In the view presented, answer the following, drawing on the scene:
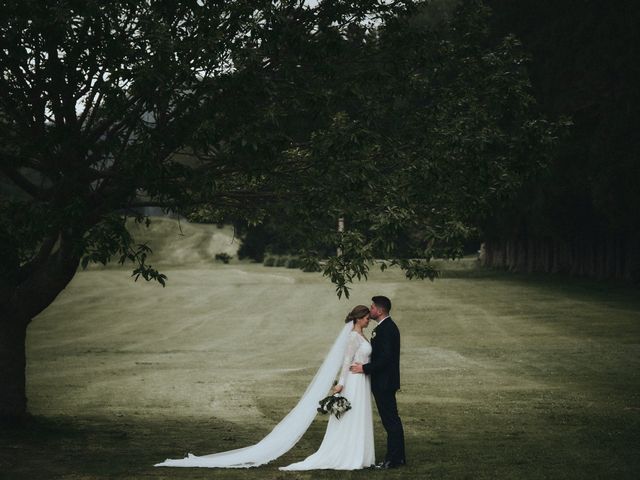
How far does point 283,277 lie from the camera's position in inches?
2518

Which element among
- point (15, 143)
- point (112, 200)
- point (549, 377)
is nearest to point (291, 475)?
point (112, 200)

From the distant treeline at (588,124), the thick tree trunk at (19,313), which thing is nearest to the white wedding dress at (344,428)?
the thick tree trunk at (19,313)

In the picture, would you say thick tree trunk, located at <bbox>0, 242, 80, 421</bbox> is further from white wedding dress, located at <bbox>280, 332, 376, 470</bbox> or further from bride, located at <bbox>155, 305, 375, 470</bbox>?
white wedding dress, located at <bbox>280, 332, 376, 470</bbox>

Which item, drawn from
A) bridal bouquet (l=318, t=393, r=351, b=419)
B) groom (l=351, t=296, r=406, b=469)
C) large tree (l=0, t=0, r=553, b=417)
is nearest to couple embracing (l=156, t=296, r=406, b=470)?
groom (l=351, t=296, r=406, b=469)

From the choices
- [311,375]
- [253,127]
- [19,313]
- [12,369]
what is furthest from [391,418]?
[311,375]

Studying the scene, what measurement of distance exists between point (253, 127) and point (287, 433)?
391cm

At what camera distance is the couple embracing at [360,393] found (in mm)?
11453

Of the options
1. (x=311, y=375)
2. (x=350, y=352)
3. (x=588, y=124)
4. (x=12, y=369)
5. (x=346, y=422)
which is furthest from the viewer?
(x=588, y=124)

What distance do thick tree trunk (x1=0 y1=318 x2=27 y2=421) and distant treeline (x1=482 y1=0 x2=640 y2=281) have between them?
2672 centimetres

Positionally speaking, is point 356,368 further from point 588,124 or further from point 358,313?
point 588,124

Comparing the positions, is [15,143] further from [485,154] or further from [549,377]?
[549,377]

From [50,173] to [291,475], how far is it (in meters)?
5.71

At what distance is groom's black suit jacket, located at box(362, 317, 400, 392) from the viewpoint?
450 inches

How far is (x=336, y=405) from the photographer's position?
37.6 ft
